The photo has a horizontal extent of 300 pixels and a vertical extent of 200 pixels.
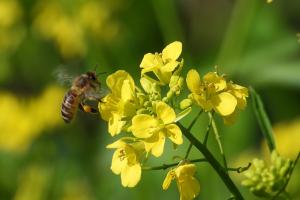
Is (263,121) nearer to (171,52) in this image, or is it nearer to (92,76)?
(171,52)

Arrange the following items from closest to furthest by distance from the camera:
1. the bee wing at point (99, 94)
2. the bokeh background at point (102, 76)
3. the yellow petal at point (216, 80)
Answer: the yellow petal at point (216, 80)
the bee wing at point (99, 94)
the bokeh background at point (102, 76)

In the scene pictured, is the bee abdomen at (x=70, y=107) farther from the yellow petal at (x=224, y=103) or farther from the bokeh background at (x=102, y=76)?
the bokeh background at (x=102, y=76)

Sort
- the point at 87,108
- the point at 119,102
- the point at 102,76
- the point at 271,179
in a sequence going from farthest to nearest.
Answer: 1. the point at 102,76
2. the point at 87,108
3. the point at 271,179
4. the point at 119,102

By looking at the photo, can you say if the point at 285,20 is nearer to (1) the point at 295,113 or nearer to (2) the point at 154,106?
(1) the point at 295,113

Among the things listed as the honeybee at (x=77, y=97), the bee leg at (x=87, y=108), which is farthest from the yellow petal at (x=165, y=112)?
the honeybee at (x=77, y=97)

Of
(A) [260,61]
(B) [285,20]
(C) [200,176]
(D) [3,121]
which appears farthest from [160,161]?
(B) [285,20]

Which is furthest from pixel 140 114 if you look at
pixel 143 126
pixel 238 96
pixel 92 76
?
pixel 92 76

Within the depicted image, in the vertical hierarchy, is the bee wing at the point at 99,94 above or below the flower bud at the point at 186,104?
above
